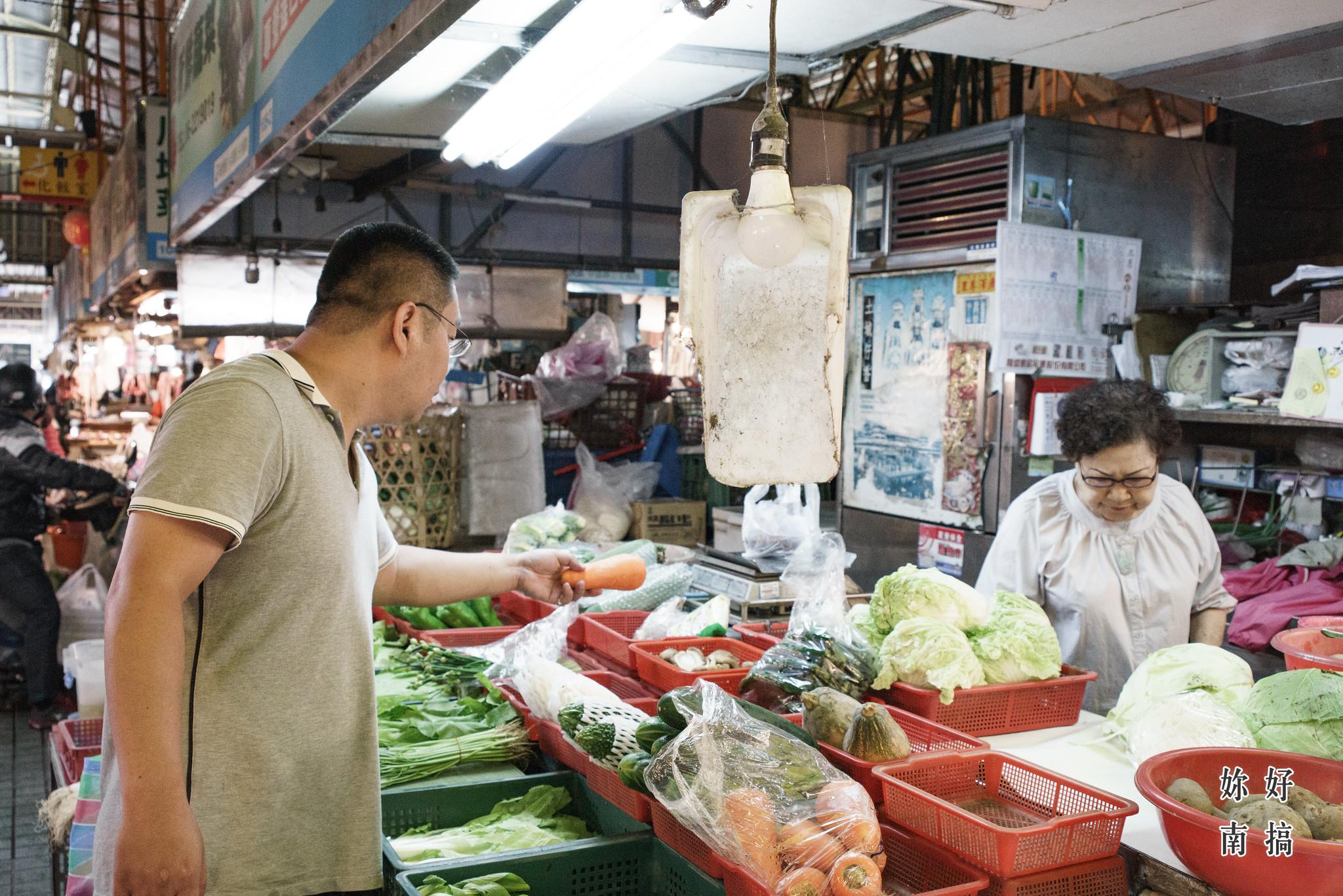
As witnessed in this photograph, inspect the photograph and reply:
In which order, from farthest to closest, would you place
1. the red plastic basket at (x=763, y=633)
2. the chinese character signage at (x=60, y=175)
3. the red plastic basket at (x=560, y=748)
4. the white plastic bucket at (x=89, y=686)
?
the chinese character signage at (x=60, y=175) → the white plastic bucket at (x=89, y=686) → the red plastic basket at (x=763, y=633) → the red plastic basket at (x=560, y=748)

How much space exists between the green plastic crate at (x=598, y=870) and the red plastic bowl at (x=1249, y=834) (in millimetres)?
943

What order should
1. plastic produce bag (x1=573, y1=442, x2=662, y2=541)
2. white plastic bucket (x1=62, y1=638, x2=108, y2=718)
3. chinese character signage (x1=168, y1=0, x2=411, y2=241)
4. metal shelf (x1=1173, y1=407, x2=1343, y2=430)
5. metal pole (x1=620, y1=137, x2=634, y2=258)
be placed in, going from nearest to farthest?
1. chinese character signage (x1=168, y1=0, x2=411, y2=241)
2. metal shelf (x1=1173, y1=407, x2=1343, y2=430)
3. white plastic bucket (x1=62, y1=638, x2=108, y2=718)
4. plastic produce bag (x1=573, y1=442, x2=662, y2=541)
5. metal pole (x1=620, y1=137, x2=634, y2=258)

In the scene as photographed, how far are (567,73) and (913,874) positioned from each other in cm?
229

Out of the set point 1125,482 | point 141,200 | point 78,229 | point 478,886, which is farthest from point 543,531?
point 78,229

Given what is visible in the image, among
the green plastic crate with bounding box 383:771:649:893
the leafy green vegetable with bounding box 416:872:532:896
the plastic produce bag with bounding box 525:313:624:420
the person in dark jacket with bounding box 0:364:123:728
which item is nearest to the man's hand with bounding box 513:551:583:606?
the green plastic crate with bounding box 383:771:649:893

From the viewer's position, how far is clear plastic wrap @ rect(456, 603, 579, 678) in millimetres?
3486

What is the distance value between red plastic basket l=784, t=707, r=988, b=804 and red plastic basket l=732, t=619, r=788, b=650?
2.04 feet

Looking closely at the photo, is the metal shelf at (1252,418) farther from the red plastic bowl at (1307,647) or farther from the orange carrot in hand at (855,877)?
the orange carrot in hand at (855,877)

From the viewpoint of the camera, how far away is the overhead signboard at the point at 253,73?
8.96ft

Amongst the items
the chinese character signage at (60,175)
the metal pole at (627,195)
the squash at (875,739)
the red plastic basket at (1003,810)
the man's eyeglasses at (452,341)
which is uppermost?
the chinese character signage at (60,175)

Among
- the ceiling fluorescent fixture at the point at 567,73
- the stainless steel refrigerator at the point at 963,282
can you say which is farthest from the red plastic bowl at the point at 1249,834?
the stainless steel refrigerator at the point at 963,282

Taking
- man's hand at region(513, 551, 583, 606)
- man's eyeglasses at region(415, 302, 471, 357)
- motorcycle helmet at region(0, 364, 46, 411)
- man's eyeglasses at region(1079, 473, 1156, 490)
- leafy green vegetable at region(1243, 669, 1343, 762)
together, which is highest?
man's eyeglasses at region(415, 302, 471, 357)

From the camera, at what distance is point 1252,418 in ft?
15.4

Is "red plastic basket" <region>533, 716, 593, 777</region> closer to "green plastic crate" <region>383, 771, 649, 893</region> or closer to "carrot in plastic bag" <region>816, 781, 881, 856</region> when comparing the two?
"green plastic crate" <region>383, 771, 649, 893</region>
